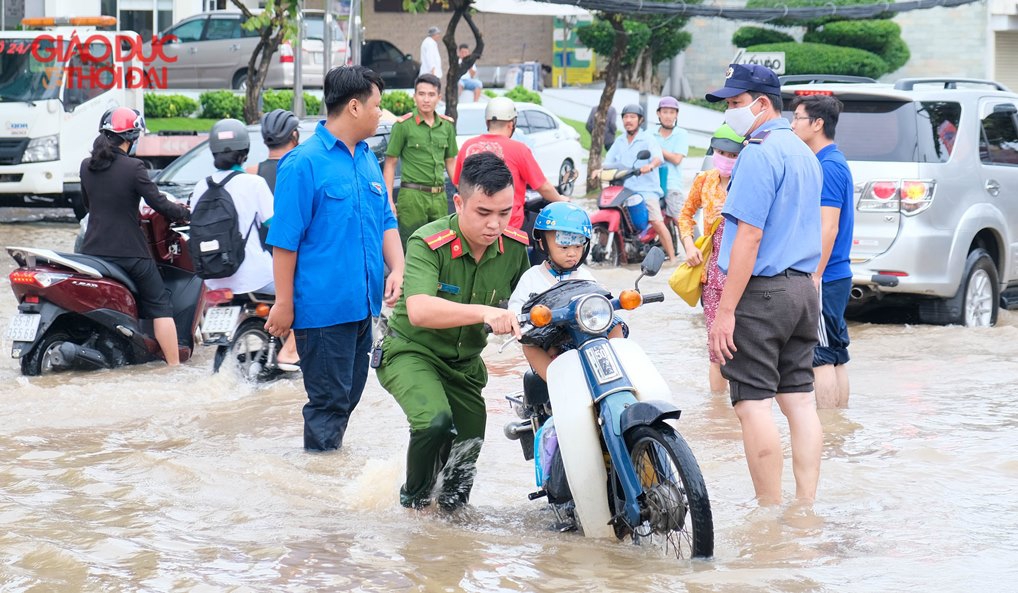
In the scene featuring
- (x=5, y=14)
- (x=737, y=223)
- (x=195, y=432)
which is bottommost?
(x=195, y=432)

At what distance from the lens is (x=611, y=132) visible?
23.5 metres

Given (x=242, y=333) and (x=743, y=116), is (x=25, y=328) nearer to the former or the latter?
(x=242, y=333)

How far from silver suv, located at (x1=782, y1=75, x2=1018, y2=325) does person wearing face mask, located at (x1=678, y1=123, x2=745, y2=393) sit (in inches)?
58.9

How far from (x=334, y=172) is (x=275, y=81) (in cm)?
2087

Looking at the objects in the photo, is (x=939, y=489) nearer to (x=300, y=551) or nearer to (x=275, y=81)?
(x=300, y=551)

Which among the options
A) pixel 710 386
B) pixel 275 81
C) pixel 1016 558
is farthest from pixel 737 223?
pixel 275 81

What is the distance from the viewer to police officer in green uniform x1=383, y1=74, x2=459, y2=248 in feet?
33.7

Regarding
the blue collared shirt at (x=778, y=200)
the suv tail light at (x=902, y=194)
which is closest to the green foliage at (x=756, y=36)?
the suv tail light at (x=902, y=194)

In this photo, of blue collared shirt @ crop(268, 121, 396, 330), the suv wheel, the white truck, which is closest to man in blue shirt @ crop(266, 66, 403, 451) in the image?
blue collared shirt @ crop(268, 121, 396, 330)

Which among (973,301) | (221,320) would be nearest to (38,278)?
(221,320)

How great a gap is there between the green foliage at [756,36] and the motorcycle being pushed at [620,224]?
73.7ft

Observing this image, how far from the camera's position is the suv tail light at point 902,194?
9.30 m

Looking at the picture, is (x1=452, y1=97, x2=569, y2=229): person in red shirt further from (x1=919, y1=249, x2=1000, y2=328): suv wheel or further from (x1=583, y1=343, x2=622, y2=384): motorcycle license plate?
(x1=583, y1=343, x2=622, y2=384): motorcycle license plate

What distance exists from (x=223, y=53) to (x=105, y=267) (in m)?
19.2
